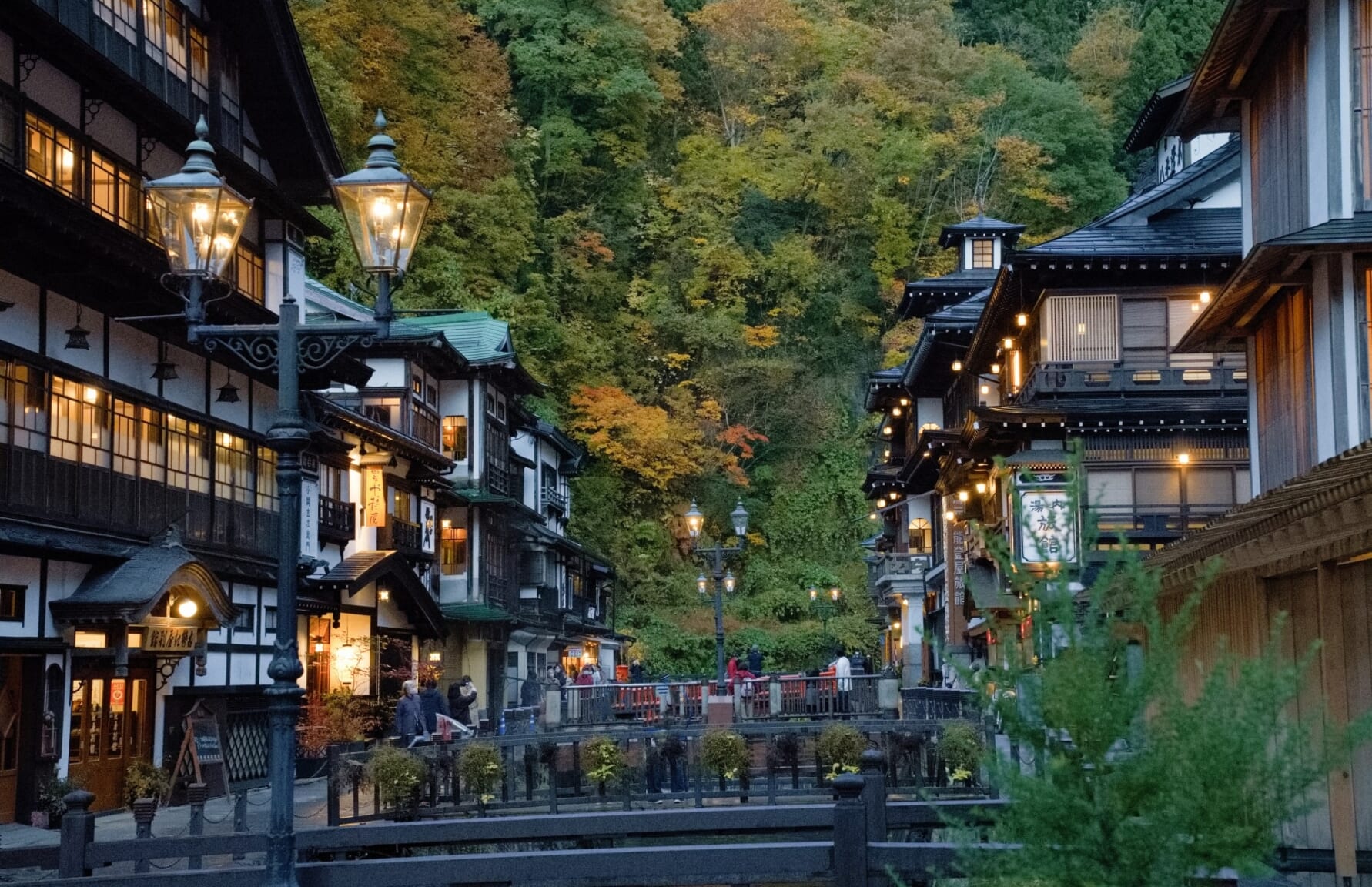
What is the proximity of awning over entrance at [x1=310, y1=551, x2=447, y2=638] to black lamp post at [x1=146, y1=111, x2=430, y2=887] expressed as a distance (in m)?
Result: 23.4

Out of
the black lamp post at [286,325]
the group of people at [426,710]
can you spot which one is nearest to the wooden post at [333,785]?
the group of people at [426,710]

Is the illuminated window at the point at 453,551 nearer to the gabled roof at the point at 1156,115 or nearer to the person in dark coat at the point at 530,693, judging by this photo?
the person in dark coat at the point at 530,693

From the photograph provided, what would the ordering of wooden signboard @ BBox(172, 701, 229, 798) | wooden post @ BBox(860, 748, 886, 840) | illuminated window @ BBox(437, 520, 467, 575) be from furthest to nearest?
illuminated window @ BBox(437, 520, 467, 575) < wooden signboard @ BBox(172, 701, 229, 798) < wooden post @ BBox(860, 748, 886, 840)

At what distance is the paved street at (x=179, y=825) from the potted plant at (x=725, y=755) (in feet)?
19.8

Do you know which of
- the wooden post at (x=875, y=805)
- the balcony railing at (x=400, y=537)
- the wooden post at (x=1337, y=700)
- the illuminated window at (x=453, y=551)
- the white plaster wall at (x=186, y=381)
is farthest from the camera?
the illuminated window at (x=453, y=551)

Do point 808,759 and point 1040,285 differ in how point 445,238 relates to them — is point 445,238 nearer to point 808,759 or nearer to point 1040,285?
point 1040,285

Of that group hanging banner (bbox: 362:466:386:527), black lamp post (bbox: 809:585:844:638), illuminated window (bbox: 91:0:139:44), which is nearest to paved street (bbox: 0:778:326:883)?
hanging banner (bbox: 362:466:386:527)

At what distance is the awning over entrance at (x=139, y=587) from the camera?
81.7ft

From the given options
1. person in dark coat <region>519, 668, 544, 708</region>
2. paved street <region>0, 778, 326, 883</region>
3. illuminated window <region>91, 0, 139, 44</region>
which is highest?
illuminated window <region>91, 0, 139, 44</region>

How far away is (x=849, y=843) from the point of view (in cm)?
1248

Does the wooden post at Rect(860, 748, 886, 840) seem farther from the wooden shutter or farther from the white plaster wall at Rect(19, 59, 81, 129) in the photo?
the wooden shutter

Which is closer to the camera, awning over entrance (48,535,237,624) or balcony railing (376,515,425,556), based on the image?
awning over entrance (48,535,237,624)

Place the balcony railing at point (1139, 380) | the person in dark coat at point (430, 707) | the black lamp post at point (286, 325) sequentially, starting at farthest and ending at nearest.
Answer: the balcony railing at point (1139, 380)
the person in dark coat at point (430, 707)
the black lamp post at point (286, 325)

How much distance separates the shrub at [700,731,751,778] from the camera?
83.8 feet
